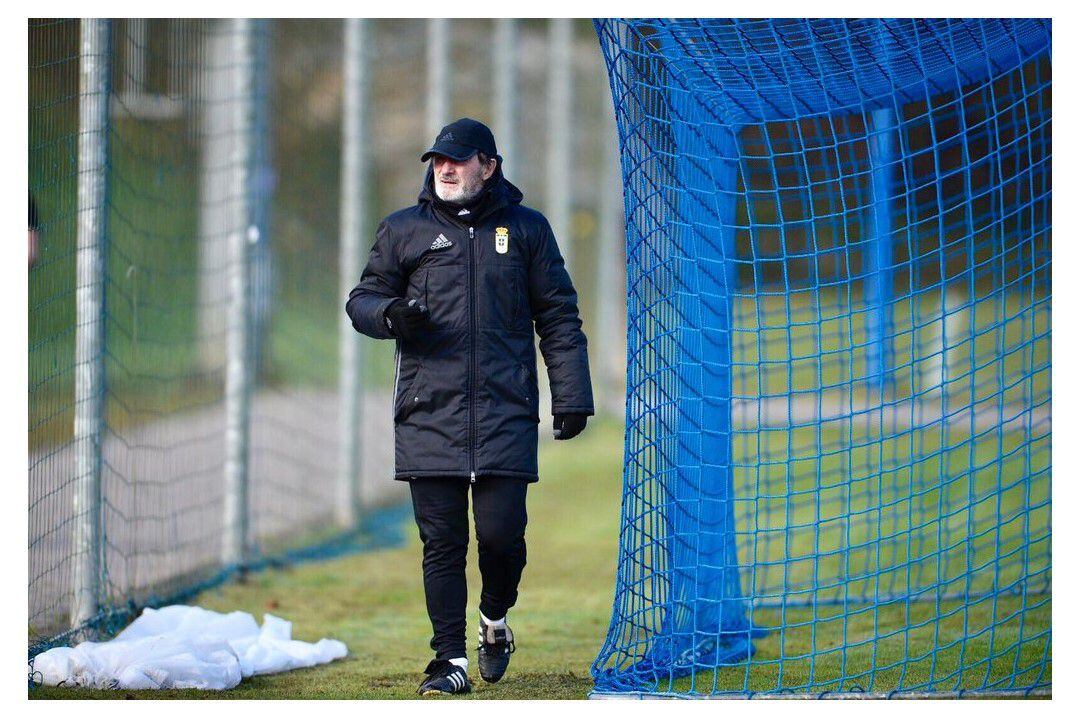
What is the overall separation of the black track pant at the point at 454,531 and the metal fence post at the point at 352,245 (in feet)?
16.9

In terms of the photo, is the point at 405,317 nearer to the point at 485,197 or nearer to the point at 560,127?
the point at 485,197

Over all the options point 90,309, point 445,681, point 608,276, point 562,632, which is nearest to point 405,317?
point 445,681

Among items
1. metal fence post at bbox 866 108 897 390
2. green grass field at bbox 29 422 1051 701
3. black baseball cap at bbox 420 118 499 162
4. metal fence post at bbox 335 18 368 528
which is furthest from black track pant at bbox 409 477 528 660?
metal fence post at bbox 335 18 368 528

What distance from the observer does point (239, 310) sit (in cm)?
845

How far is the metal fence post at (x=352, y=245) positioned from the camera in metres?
10.1

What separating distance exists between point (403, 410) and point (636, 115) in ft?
4.37

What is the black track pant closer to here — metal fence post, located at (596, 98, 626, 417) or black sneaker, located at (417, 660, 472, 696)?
black sneaker, located at (417, 660, 472, 696)

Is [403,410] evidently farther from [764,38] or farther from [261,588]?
[261,588]

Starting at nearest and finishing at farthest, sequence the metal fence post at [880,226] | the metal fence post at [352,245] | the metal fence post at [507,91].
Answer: the metal fence post at [880,226], the metal fence post at [352,245], the metal fence post at [507,91]

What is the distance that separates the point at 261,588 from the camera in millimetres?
7930

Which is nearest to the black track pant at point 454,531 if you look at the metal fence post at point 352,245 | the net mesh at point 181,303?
the net mesh at point 181,303

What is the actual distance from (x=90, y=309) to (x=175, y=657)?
5.28ft

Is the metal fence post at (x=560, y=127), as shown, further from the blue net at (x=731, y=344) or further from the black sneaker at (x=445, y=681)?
the black sneaker at (x=445, y=681)

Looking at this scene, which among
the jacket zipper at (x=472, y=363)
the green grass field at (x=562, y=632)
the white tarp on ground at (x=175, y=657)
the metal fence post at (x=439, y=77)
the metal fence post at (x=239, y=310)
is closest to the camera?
the jacket zipper at (x=472, y=363)
